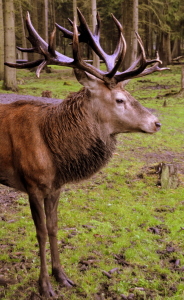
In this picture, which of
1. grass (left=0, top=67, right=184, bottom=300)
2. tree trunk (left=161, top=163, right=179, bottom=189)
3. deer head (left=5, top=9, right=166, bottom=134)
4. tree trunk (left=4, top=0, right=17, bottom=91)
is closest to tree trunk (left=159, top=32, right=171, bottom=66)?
tree trunk (left=4, top=0, right=17, bottom=91)

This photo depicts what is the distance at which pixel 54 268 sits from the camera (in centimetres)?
441

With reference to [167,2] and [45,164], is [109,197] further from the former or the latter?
[167,2]

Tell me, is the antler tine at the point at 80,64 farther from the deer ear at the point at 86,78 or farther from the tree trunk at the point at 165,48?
the tree trunk at the point at 165,48

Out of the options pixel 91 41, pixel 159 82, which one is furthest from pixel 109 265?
pixel 159 82

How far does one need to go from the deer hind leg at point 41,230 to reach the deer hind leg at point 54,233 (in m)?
0.25

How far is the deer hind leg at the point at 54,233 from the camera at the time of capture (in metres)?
4.33

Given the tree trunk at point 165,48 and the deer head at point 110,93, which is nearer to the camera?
the deer head at point 110,93

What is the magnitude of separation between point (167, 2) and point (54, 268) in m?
28.5

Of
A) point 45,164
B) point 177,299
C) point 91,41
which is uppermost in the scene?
point 91,41

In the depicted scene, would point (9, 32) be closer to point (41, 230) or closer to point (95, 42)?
point (95, 42)

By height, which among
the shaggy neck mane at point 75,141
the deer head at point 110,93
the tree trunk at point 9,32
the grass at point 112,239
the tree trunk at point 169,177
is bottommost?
the grass at point 112,239

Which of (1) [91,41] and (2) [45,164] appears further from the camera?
(1) [91,41]

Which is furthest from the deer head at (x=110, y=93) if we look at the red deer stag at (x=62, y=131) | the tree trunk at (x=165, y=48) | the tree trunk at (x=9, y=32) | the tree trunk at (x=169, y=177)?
the tree trunk at (x=165, y=48)

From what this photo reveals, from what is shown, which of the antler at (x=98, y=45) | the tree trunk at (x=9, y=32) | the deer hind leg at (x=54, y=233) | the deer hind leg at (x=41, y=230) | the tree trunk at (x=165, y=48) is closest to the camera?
the deer hind leg at (x=41, y=230)
